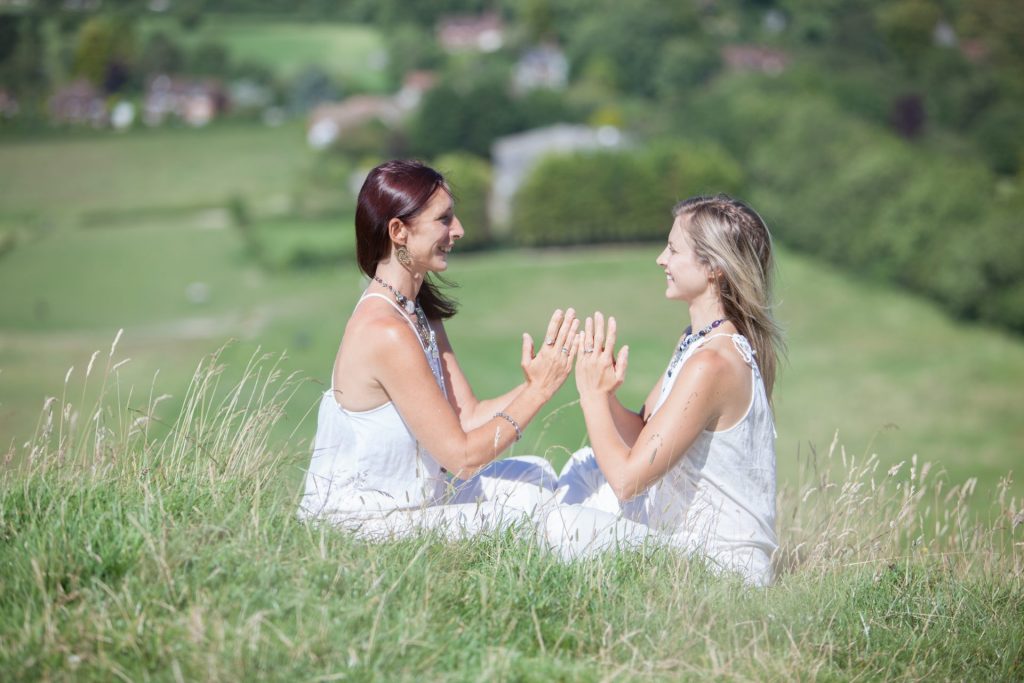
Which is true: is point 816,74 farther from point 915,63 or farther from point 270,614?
point 270,614

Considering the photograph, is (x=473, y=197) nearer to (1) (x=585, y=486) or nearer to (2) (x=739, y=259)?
(1) (x=585, y=486)

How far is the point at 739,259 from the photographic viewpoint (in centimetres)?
444

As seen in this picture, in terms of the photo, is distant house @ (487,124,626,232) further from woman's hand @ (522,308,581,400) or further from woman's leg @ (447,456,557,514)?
woman's hand @ (522,308,581,400)

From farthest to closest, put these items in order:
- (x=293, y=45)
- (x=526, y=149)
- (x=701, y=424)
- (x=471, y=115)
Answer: (x=293, y=45), (x=471, y=115), (x=526, y=149), (x=701, y=424)

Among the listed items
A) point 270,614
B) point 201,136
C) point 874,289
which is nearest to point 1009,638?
point 270,614

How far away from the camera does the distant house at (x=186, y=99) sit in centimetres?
8469

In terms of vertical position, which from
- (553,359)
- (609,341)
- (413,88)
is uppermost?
(609,341)


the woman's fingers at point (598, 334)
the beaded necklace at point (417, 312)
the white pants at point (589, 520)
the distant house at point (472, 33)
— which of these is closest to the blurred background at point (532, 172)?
the distant house at point (472, 33)

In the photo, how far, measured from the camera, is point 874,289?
63.4 metres

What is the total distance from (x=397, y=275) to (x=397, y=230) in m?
0.19

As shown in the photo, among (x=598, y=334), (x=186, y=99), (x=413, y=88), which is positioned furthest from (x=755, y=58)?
(x=598, y=334)

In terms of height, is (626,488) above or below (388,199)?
below

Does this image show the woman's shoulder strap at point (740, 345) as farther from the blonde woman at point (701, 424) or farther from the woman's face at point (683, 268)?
the woman's face at point (683, 268)

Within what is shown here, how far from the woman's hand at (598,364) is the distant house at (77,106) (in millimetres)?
84190
